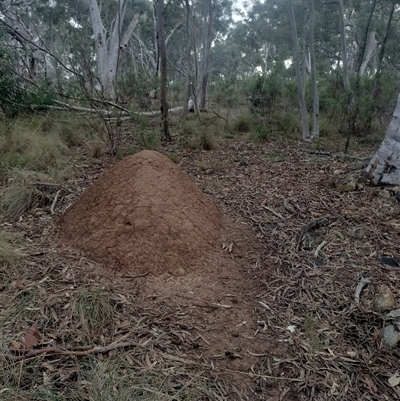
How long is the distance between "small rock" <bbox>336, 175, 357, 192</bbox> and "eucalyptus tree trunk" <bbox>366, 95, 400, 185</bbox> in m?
0.20

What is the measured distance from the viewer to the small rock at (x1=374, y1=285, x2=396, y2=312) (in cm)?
204

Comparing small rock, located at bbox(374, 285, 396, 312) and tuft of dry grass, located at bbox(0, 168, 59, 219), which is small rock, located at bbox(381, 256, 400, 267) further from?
tuft of dry grass, located at bbox(0, 168, 59, 219)

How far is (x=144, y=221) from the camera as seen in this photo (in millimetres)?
2535

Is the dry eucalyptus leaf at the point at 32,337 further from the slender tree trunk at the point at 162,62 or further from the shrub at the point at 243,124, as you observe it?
the shrub at the point at 243,124

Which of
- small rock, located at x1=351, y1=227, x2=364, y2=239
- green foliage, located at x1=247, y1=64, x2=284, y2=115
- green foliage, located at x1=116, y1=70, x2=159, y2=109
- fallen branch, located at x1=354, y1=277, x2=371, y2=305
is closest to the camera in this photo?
fallen branch, located at x1=354, y1=277, x2=371, y2=305

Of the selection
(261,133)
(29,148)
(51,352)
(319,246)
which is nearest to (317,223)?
(319,246)

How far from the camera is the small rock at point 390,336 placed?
1848 mm

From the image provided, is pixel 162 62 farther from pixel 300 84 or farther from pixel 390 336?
pixel 390 336

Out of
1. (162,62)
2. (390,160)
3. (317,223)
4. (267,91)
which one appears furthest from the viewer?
(267,91)

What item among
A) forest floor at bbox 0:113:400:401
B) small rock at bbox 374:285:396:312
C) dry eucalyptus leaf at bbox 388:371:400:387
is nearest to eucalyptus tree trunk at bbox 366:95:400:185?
forest floor at bbox 0:113:400:401

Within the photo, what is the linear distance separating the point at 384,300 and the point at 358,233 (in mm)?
817

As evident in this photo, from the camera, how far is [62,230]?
2750mm

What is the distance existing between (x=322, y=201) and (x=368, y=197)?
0.44 m

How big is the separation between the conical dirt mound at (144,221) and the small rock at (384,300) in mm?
1160
